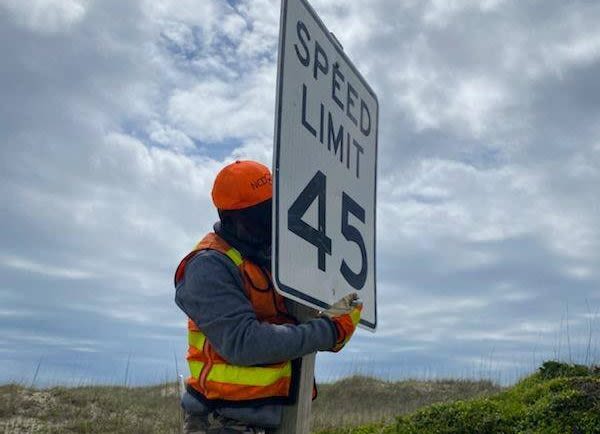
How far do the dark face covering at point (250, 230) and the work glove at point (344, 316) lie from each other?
0.38 m

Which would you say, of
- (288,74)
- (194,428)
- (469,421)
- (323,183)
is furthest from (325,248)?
(469,421)

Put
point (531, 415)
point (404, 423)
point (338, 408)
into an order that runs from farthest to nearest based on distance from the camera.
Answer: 1. point (338, 408)
2. point (404, 423)
3. point (531, 415)

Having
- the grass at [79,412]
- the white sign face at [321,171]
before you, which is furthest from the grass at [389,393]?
the white sign face at [321,171]

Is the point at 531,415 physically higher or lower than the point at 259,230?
lower

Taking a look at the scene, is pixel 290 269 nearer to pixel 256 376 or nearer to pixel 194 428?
pixel 256 376

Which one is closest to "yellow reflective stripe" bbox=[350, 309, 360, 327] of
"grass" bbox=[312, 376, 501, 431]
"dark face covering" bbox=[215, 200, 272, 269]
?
"dark face covering" bbox=[215, 200, 272, 269]

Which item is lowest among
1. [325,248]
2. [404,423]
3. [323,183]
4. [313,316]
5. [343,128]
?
[404,423]

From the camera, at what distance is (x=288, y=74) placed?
291 cm

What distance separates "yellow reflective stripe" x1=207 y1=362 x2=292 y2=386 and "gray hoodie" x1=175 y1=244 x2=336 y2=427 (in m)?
0.07

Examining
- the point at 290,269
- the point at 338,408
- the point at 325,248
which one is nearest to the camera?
the point at 290,269

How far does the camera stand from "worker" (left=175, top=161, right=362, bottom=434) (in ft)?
9.48

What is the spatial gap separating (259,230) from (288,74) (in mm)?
687

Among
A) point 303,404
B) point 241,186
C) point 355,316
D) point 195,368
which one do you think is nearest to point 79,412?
point 195,368

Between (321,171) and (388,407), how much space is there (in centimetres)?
1349
